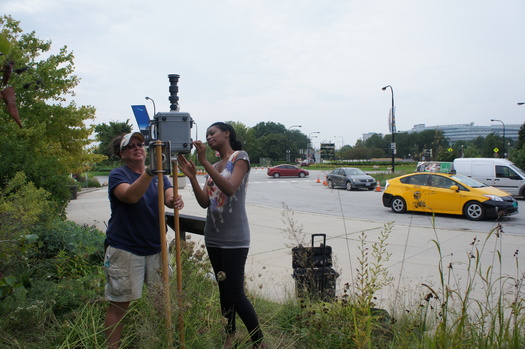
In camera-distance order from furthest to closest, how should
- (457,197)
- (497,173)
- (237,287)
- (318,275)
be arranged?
(497,173) → (457,197) → (318,275) → (237,287)

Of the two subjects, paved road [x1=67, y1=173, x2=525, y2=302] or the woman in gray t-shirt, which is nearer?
the woman in gray t-shirt

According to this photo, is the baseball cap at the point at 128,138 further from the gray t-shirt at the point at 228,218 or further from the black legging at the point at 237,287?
the black legging at the point at 237,287

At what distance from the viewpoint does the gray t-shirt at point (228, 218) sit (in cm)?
291

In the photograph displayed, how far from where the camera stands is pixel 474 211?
12000 millimetres

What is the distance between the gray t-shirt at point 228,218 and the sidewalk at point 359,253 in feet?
2.75

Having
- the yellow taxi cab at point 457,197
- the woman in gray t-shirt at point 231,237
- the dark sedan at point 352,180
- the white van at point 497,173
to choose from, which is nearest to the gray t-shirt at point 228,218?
the woman in gray t-shirt at point 231,237

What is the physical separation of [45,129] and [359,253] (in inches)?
229

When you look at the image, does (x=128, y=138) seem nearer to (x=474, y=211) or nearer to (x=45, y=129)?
(x=45, y=129)

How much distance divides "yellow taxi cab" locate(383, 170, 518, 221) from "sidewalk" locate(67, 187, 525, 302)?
235 cm

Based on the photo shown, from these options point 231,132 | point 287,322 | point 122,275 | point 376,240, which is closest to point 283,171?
point 376,240

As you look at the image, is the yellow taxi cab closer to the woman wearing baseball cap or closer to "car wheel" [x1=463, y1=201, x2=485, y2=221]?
"car wheel" [x1=463, y1=201, x2=485, y2=221]

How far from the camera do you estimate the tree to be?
5.96 meters

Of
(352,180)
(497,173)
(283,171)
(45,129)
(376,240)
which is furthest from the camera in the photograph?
(283,171)

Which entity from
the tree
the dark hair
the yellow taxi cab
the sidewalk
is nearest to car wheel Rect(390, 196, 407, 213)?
the yellow taxi cab
